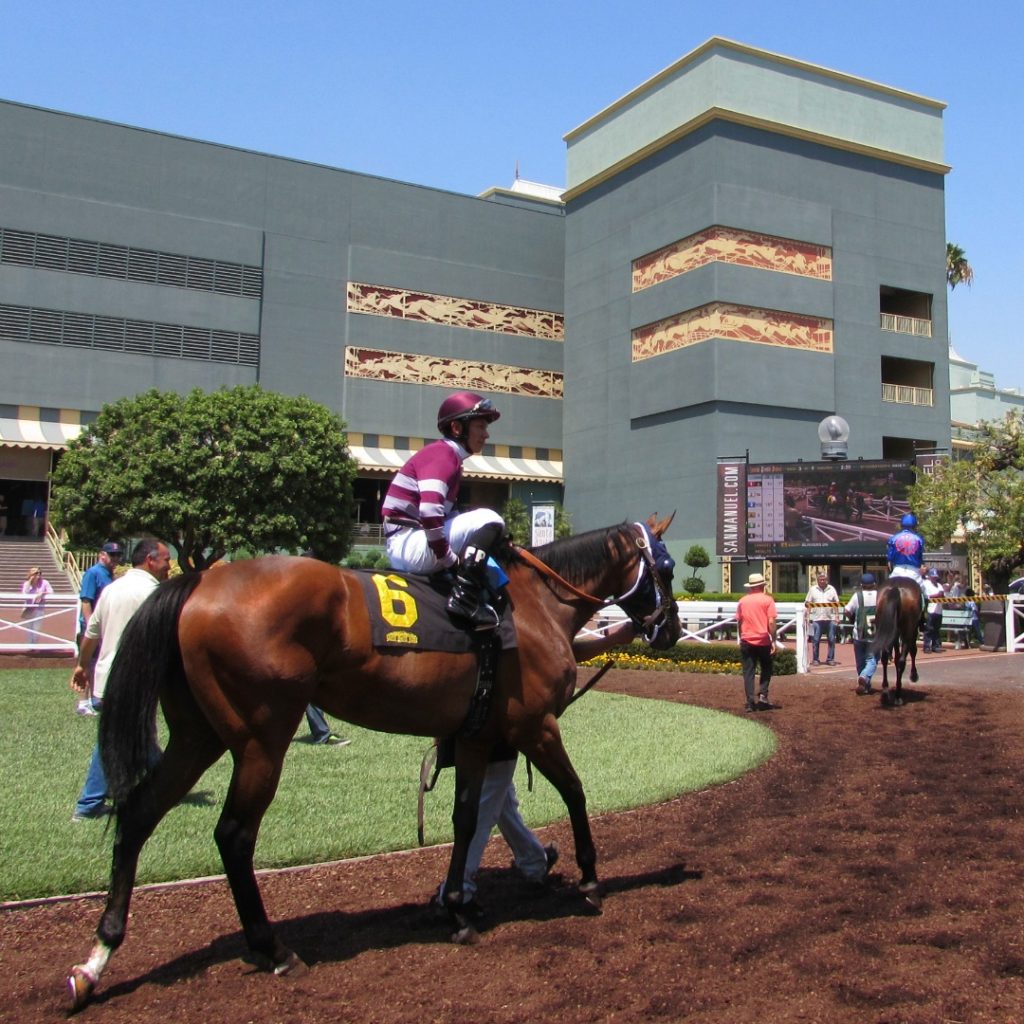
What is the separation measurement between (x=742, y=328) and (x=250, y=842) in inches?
1557

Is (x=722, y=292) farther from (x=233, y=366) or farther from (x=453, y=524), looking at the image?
(x=453, y=524)

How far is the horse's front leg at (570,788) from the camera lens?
5113 millimetres

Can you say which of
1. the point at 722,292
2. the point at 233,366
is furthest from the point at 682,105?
the point at 233,366

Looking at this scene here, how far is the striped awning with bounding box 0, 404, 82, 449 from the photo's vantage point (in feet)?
132

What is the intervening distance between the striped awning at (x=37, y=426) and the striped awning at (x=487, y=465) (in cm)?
1208

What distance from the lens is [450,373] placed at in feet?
162

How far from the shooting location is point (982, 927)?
461 cm

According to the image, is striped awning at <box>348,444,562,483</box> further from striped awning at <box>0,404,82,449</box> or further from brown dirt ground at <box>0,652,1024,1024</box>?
brown dirt ground at <box>0,652,1024,1024</box>

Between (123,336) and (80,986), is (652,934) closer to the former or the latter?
(80,986)

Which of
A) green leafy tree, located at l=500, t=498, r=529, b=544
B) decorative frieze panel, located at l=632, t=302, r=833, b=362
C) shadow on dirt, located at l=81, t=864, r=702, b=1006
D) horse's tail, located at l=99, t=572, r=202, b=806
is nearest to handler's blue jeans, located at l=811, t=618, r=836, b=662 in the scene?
shadow on dirt, located at l=81, t=864, r=702, b=1006

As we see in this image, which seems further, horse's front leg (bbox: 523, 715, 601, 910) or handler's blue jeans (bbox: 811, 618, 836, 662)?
handler's blue jeans (bbox: 811, 618, 836, 662)

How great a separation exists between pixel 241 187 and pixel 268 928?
4645cm

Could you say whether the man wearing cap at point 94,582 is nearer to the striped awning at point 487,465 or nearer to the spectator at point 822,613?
the spectator at point 822,613

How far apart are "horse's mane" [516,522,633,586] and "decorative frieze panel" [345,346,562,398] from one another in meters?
42.8
